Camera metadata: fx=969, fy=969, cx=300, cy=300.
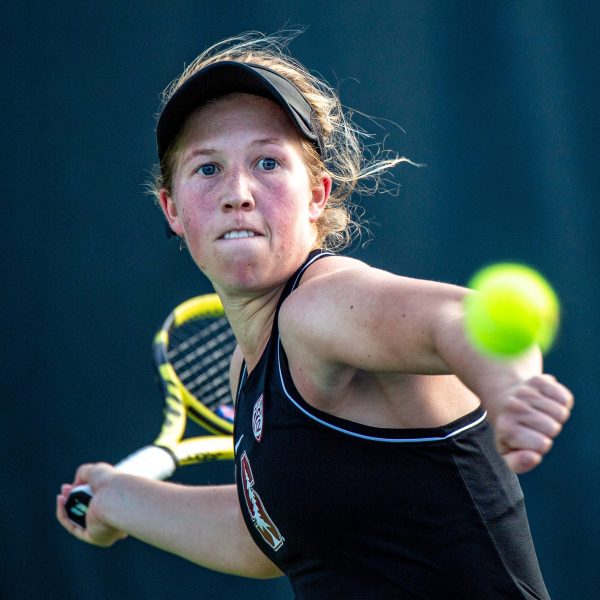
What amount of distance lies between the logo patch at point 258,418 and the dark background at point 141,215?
1319 millimetres

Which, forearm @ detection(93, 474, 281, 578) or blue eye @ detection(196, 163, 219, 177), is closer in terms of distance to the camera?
blue eye @ detection(196, 163, 219, 177)

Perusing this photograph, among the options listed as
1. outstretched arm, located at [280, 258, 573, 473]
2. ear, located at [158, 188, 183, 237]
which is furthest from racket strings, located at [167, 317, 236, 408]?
outstretched arm, located at [280, 258, 573, 473]

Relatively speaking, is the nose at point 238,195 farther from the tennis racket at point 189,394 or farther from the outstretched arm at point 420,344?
the tennis racket at point 189,394

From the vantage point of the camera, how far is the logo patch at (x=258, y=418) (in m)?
1.29

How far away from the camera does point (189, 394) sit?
221 centimetres

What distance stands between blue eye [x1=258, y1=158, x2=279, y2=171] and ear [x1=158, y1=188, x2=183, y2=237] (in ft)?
0.80

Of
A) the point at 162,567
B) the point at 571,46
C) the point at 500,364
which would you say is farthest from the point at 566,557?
the point at 500,364

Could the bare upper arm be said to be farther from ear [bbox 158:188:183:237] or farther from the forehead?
ear [bbox 158:188:183:237]

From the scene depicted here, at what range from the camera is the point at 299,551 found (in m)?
1.32

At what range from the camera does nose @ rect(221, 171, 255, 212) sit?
1.32m

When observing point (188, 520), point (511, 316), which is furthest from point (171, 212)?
point (511, 316)

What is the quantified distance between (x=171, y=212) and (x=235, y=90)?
0.27m

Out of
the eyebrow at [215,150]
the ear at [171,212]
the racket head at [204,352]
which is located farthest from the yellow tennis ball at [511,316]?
the racket head at [204,352]

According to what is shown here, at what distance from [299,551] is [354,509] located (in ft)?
0.55
